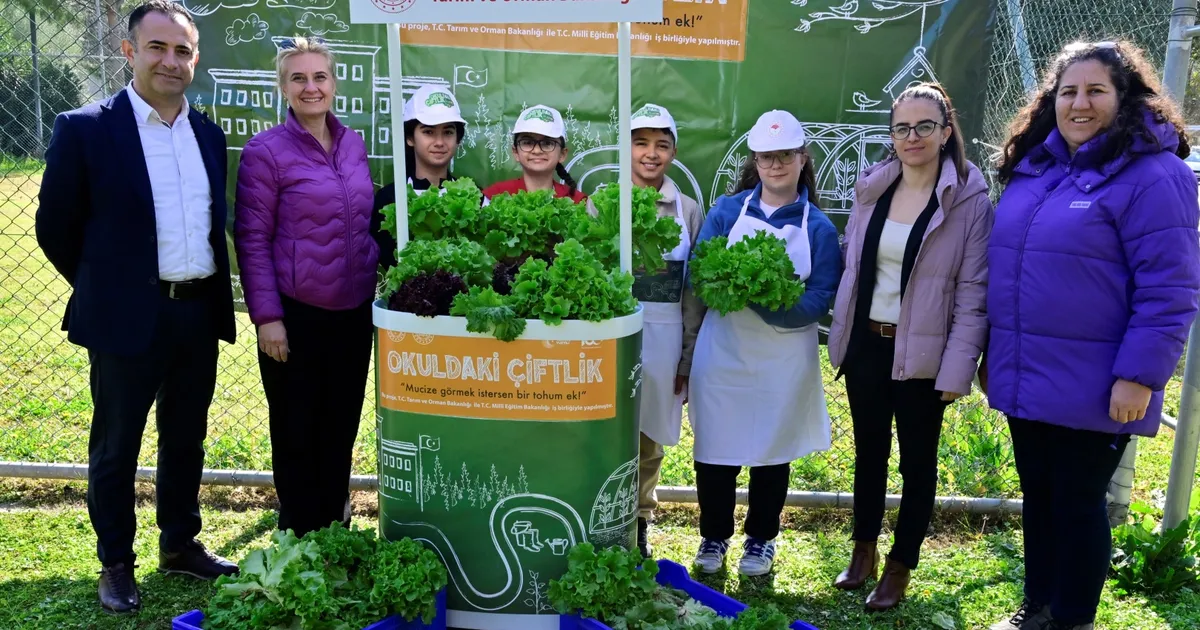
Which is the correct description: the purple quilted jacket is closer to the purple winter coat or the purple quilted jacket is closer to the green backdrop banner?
the green backdrop banner

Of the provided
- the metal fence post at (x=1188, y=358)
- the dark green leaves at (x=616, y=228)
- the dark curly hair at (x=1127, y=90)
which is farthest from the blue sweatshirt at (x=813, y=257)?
the metal fence post at (x=1188, y=358)

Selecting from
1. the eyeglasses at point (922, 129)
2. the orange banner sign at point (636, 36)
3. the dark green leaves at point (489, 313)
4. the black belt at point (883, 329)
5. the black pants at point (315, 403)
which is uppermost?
the orange banner sign at point (636, 36)

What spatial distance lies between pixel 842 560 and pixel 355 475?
2.68 meters

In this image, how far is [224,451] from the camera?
5410 mm

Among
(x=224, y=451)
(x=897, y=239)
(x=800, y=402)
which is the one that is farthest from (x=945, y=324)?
(x=224, y=451)

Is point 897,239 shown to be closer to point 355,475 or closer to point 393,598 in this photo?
point 393,598

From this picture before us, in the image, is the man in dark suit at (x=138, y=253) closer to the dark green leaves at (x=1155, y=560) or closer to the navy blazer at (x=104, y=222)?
the navy blazer at (x=104, y=222)

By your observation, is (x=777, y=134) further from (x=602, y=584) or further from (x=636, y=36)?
(x=602, y=584)

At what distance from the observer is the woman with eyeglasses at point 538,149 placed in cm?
405

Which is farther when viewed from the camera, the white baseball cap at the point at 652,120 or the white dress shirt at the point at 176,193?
the white baseball cap at the point at 652,120

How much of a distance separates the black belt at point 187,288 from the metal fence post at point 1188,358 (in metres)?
4.35

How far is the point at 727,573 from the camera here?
14.4 feet

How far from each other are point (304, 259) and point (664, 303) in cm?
158

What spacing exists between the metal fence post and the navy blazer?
4.49 m
